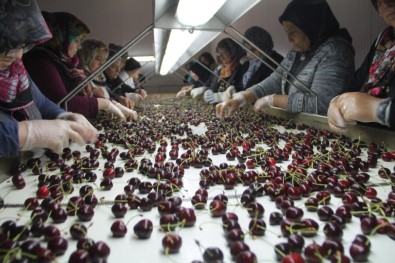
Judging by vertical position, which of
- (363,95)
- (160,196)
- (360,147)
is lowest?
(360,147)

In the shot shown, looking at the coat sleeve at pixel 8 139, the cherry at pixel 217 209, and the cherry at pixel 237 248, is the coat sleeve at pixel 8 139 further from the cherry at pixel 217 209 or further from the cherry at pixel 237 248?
the cherry at pixel 237 248

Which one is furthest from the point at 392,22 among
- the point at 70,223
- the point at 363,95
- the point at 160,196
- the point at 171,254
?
the point at 70,223

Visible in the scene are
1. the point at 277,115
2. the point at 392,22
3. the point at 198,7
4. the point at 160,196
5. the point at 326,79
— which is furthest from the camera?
the point at 277,115

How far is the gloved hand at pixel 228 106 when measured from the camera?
2.95m

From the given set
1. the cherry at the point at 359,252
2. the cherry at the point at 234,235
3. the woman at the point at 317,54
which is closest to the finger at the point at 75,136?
the cherry at the point at 234,235

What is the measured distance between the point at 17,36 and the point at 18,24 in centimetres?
5

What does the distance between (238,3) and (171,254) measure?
1133 mm

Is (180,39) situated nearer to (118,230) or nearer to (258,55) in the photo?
(118,230)

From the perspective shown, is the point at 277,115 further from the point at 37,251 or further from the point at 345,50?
the point at 37,251

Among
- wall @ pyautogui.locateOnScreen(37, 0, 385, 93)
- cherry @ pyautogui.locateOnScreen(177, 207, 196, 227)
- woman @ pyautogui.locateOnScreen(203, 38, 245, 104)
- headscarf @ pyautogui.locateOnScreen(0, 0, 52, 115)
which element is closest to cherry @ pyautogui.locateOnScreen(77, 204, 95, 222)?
cherry @ pyautogui.locateOnScreen(177, 207, 196, 227)

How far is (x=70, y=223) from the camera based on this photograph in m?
0.80

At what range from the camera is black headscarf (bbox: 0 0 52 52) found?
4.02 feet

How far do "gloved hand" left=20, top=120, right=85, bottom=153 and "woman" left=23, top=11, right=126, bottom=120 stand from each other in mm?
1108

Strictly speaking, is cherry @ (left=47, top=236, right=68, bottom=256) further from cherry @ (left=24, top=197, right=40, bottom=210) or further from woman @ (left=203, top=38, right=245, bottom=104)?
woman @ (left=203, top=38, right=245, bottom=104)
